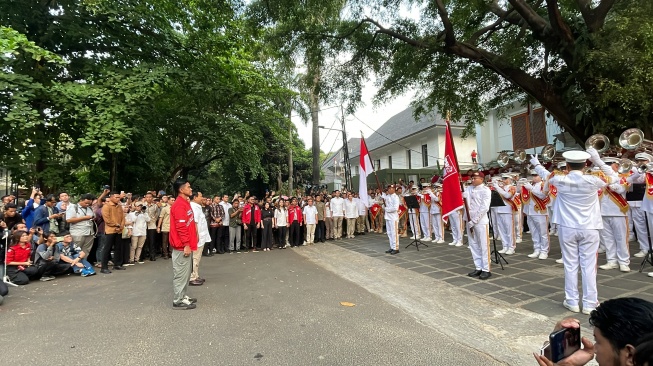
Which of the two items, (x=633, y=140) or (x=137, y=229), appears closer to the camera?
(x=633, y=140)

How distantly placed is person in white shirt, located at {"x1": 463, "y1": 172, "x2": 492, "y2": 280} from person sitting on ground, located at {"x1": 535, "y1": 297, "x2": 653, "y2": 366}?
5303 mm

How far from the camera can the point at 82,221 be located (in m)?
8.38

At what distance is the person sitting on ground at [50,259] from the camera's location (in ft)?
24.8

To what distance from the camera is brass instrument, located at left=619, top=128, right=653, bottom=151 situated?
8.62 m

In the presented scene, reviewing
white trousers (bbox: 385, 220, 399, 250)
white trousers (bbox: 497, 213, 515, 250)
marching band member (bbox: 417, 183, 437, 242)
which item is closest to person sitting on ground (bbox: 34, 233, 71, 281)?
white trousers (bbox: 385, 220, 399, 250)

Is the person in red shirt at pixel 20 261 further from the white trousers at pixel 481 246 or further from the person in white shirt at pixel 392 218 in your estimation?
the white trousers at pixel 481 246

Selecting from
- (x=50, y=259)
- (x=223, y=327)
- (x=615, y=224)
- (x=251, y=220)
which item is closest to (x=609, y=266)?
(x=615, y=224)

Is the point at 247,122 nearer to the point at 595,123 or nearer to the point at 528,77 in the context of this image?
the point at 528,77

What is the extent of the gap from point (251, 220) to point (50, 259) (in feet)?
17.5

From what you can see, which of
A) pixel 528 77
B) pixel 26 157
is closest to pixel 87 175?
pixel 26 157

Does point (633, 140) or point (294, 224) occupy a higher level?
point (633, 140)

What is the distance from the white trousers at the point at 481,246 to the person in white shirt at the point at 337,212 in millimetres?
7255

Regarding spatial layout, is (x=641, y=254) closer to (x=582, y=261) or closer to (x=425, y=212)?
(x=582, y=261)

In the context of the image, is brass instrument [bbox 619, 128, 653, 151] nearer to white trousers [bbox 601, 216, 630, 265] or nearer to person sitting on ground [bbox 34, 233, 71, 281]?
white trousers [bbox 601, 216, 630, 265]
